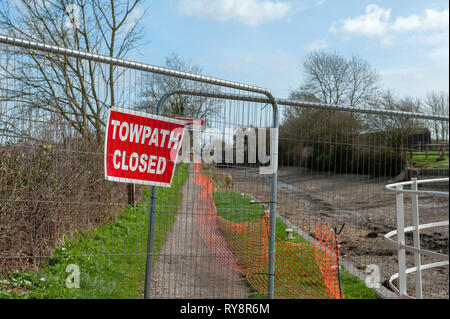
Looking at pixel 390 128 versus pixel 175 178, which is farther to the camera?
pixel 390 128

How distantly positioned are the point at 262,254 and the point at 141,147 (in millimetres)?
2623

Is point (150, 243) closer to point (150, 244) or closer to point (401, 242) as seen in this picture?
point (150, 244)

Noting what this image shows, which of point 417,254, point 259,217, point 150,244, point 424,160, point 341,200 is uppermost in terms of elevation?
point 424,160

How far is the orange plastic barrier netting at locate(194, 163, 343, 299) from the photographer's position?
501 cm

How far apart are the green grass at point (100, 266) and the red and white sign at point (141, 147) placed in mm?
431

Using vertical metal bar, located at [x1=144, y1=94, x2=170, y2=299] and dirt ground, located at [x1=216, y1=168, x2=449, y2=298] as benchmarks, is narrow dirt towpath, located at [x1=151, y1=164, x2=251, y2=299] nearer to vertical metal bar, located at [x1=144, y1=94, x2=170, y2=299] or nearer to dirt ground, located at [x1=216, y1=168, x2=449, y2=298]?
vertical metal bar, located at [x1=144, y1=94, x2=170, y2=299]

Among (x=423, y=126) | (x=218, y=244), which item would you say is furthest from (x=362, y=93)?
(x=218, y=244)

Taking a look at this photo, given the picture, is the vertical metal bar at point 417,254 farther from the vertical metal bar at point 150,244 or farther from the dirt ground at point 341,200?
the vertical metal bar at point 150,244

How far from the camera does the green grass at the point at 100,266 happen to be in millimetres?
4500

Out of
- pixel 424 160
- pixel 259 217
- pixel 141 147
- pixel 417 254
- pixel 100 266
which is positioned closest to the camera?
pixel 141 147

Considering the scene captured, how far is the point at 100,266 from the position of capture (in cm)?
468

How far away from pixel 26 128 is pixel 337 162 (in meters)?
3.90

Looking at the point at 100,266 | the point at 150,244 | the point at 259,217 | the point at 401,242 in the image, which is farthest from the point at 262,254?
the point at 100,266

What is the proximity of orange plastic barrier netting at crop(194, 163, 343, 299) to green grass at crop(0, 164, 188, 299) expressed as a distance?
0.39 metres
